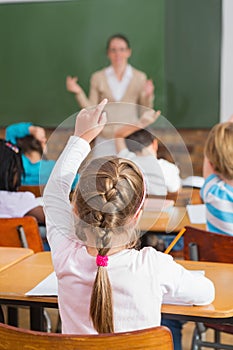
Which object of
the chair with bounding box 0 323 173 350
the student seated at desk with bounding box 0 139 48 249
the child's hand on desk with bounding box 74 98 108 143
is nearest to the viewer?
the chair with bounding box 0 323 173 350

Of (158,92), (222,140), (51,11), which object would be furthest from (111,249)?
(51,11)

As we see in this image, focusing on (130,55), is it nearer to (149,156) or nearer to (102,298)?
(149,156)

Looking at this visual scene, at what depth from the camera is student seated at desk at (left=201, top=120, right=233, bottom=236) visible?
258 centimetres

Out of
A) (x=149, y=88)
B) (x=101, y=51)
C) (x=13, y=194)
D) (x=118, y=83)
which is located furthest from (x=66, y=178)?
(x=101, y=51)

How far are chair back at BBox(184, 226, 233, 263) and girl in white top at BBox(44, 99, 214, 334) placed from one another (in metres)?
0.59

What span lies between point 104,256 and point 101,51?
4524 millimetres

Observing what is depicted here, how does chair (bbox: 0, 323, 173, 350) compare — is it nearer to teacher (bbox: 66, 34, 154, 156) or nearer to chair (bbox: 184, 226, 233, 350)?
chair (bbox: 184, 226, 233, 350)

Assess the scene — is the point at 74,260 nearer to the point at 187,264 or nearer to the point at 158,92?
the point at 187,264

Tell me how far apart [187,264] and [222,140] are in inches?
29.4

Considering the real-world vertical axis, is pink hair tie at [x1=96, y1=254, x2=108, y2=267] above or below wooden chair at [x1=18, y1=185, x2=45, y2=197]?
above

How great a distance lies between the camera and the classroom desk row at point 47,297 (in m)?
1.66

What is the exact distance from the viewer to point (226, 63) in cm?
553

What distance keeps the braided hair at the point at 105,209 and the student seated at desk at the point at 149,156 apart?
0.49 feet

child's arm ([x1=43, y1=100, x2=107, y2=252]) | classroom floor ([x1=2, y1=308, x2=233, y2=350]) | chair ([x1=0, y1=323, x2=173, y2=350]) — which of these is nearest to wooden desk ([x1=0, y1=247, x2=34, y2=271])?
child's arm ([x1=43, y1=100, x2=107, y2=252])
